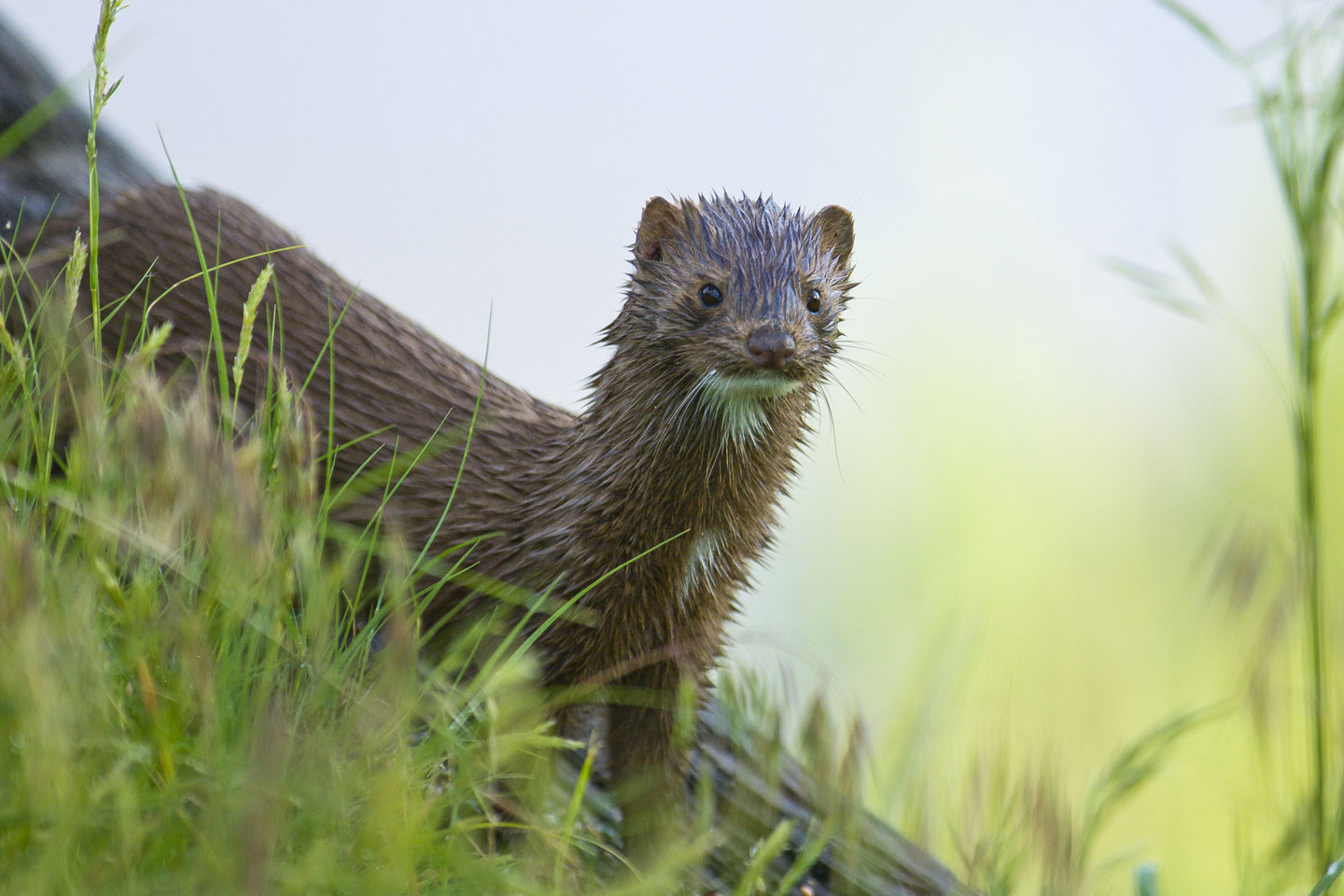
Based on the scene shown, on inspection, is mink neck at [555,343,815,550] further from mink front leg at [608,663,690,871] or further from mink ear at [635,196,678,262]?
mink front leg at [608,663,690,871]

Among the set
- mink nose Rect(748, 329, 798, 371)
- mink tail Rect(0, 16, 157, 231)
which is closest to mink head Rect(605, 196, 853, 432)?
mink nose Rect(748, 329, 798, 371)

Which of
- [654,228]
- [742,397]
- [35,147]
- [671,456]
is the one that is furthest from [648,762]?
[35,147]

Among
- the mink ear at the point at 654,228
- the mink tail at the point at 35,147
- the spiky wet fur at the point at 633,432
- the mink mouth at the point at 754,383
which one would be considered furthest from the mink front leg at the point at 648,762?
the mink tail at the point at 35,147

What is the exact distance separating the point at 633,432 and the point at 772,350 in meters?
0.47

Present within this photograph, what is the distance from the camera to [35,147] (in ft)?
14.3

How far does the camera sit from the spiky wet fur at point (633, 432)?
2863mm

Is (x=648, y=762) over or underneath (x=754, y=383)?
underneath

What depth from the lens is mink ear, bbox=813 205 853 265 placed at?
322 cm

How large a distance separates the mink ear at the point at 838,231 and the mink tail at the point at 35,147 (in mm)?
2368

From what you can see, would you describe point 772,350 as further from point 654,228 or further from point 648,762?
point 648,762

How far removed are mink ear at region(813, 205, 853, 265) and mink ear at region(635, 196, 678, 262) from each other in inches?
17.5

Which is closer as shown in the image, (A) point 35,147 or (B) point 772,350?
(B) point 772,350

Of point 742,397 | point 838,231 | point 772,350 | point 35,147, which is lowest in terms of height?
point 35,147

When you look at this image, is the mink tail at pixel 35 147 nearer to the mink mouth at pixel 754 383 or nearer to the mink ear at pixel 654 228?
the mink ear at pixel 654 228
